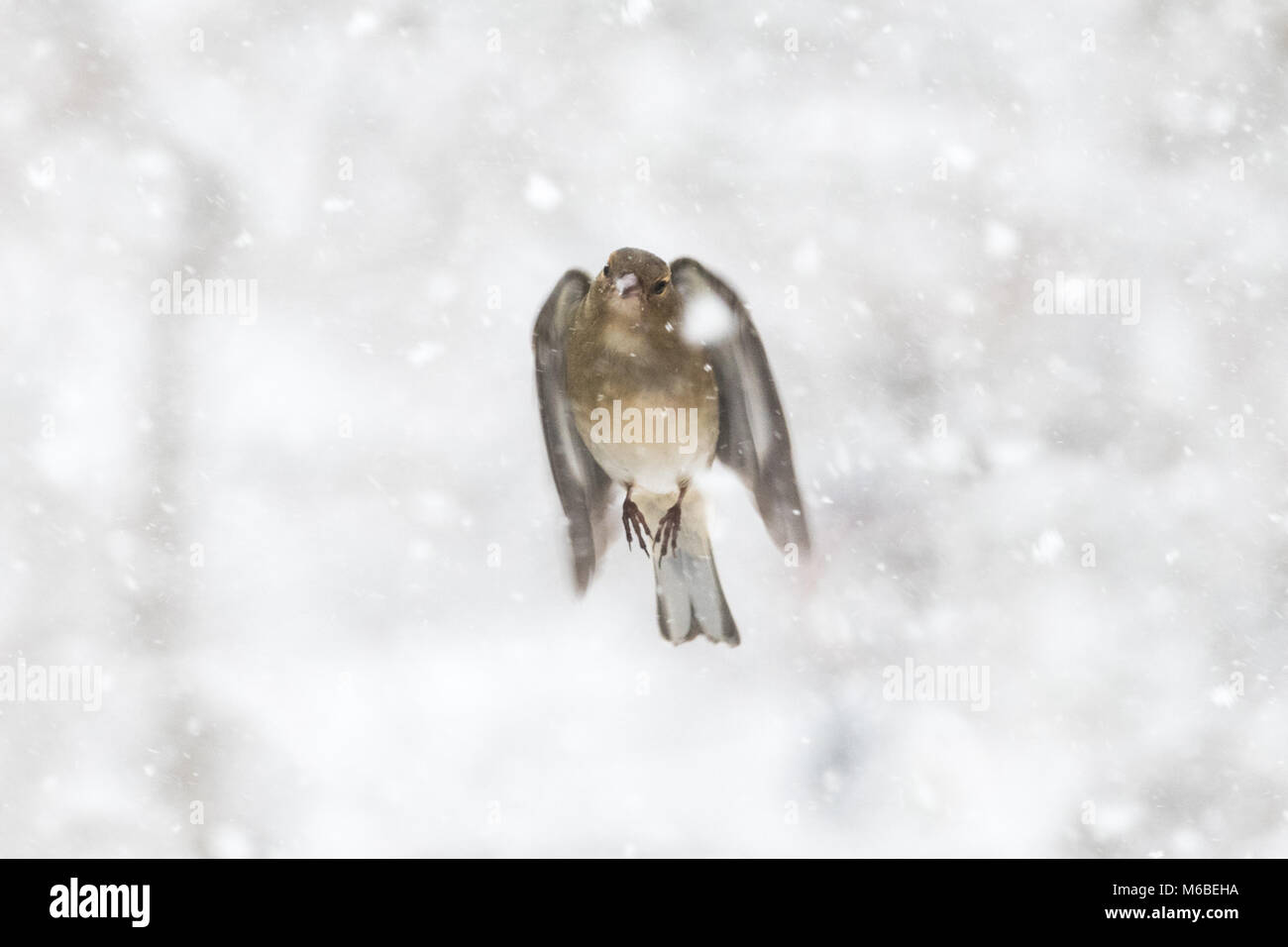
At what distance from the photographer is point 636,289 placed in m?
1.00

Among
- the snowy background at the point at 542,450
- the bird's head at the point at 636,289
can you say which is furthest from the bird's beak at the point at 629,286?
the snowy background at the point at 542,450

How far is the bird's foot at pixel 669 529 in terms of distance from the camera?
1067 millimetres

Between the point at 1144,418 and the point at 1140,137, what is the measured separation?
36cm

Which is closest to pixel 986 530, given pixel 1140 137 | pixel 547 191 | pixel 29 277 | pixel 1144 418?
pixel 1144 418

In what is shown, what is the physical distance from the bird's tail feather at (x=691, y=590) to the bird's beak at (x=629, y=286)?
263 mm

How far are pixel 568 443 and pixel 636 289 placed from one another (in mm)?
203

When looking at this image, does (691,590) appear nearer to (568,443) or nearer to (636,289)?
(568,443)

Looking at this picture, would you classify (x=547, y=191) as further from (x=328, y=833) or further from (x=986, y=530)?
(x=328, y=833)

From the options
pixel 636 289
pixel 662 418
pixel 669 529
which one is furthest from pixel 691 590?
pixel 636 289

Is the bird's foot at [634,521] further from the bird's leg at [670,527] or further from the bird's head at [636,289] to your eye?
the bird's head at [636,289]

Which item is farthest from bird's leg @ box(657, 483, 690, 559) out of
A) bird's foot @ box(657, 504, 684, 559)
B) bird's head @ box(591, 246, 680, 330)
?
bird's head @ box(591, 246, 680, 330)

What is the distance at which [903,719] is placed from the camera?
3.61 feet

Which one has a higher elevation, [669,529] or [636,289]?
[636,289]

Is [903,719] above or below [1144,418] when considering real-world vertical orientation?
below
